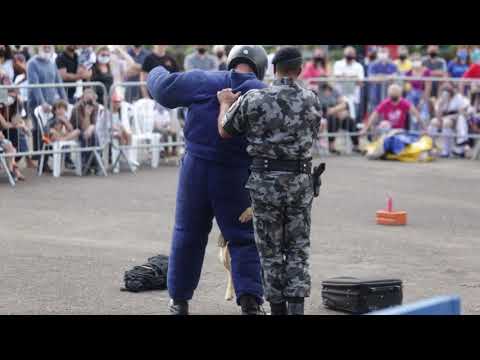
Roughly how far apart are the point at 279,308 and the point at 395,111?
1268 centimetres

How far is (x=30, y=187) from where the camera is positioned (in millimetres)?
15414

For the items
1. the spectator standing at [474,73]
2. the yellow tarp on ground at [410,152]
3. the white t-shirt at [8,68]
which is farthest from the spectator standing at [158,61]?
the spectator standing at [474,73]

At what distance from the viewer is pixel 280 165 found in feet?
25.2

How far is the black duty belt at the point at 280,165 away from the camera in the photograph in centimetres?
767

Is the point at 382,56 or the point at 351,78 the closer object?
the point at 351,78

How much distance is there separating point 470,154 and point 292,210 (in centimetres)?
1306

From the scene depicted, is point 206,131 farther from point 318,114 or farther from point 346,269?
point 346,269

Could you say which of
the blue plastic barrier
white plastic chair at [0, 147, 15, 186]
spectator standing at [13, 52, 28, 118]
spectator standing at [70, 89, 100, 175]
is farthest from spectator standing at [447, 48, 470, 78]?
the blue plastic barrier

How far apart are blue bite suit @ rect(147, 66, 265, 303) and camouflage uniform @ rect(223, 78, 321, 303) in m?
0.29

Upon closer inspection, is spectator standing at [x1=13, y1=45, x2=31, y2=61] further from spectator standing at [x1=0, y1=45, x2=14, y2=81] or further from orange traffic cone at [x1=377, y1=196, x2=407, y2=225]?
orange traffic cone at [x1=377, y1=196, x2=407, y2=225]

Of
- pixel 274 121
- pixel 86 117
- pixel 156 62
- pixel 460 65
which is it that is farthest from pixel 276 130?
pixel 460 65

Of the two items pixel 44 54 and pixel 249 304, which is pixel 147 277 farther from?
pixel 44 54

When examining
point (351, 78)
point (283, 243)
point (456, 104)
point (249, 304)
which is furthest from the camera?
point (351, 78)
